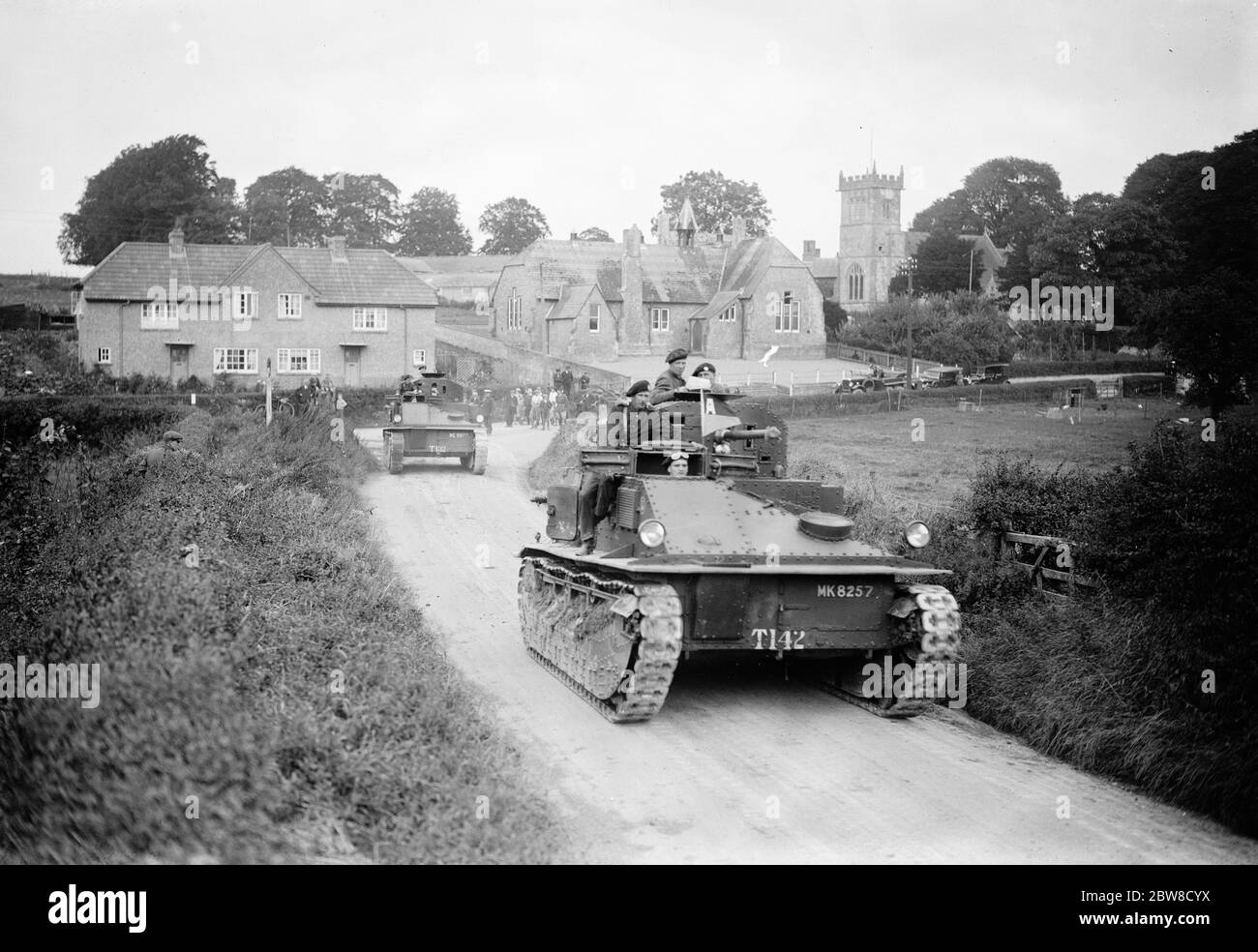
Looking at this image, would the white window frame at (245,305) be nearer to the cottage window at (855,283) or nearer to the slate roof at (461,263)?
the slate roof at (461,263)

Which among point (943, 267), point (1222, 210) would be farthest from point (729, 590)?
point (943, 267)

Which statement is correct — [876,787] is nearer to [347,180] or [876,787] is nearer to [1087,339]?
[1087,339]

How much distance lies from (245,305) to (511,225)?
56.0 m

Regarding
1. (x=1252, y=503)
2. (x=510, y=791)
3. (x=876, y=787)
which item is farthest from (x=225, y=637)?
(x=1252, y=503)

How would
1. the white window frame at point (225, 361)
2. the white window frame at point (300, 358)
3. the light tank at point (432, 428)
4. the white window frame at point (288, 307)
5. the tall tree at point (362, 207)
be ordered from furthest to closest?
the tall tree at point (362, 207) < the white window frame at point (300, 358) < the white window frame at point (288, 307) < the white window frame at point (225, 361) < the light tank at point (432, 428)

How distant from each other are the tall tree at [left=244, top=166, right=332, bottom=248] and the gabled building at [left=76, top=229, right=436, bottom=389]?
73.3 ft

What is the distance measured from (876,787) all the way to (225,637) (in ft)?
14.9

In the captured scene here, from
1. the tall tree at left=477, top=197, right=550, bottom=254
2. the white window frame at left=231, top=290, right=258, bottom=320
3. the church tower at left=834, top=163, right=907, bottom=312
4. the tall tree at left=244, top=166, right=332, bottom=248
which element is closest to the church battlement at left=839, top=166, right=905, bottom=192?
the church tower at left=834, top=163, right=907, bottom=312

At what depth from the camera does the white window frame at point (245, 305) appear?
4853 cm

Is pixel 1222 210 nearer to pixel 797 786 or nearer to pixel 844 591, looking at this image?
pixel 844 591

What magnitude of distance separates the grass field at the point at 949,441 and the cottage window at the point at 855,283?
52359mm

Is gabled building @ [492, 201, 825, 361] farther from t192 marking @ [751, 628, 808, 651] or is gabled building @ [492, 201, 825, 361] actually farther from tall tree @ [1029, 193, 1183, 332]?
t192 marking @ [751, 628, 808, 651]

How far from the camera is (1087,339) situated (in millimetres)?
64312

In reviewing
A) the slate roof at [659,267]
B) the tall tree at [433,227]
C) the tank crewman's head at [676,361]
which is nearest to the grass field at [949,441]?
the tank crewman's head at [676,361]
